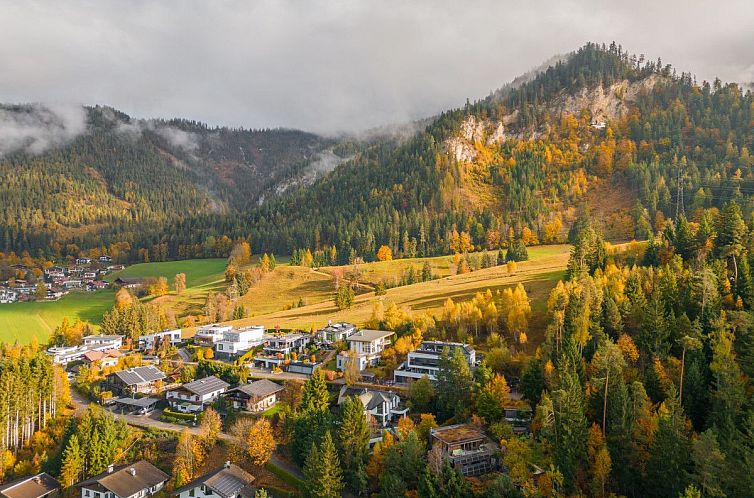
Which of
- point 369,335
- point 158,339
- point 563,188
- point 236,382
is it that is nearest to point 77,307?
point 158,339

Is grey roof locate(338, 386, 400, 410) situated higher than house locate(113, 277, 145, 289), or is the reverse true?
house locate(113, 277, 145, 289)

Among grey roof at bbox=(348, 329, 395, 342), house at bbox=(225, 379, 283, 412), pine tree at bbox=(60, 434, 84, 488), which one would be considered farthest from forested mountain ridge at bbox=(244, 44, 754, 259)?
pine tree at bbox=(60, 434, 84, 488)

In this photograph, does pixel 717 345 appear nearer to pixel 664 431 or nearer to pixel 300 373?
pixel 664 431

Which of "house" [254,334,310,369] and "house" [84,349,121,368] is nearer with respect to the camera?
"house" [254,334,310,369]

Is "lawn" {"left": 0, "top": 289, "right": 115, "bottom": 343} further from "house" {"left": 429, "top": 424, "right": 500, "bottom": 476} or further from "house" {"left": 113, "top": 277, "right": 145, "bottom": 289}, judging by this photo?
"house" {"left": 429, "top": 424, "right": 500, "bottom": 476}

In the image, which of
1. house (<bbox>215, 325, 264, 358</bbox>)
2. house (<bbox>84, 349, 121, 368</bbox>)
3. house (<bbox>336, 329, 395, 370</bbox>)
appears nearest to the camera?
house (<bbox>336, 329, 395, 370</bbox>)

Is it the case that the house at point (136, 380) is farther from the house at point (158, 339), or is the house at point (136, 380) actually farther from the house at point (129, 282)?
the house at point (129, 282)
